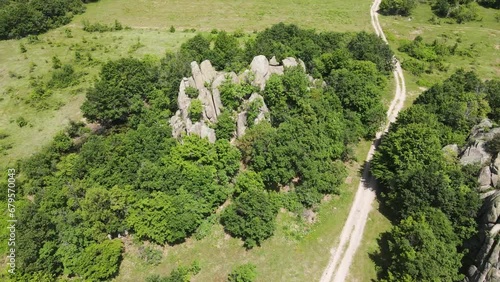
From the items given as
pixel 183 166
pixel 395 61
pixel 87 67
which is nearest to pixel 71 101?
pixel 87 67

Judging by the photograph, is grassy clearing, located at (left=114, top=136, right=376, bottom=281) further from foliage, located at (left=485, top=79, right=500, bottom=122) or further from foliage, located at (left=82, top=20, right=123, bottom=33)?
foliage, located at (left=82, top=20, right=123, bottom=33)

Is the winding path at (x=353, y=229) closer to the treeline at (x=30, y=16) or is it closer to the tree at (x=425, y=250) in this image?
the tree at (x=425, y=250)

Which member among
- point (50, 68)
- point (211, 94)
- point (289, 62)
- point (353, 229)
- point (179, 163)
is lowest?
point (353, 229)

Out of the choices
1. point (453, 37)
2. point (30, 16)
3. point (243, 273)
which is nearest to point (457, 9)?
point (453, 37)

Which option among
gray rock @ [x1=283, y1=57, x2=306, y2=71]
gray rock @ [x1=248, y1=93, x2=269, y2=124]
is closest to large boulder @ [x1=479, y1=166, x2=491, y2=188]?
gray rock @ [x1=248, y1=93, x2=269, y2=124]

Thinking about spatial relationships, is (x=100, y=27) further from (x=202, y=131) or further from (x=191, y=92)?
(x=202, y=131)

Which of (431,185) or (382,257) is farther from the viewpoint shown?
(382,257)

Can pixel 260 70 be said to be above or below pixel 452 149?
above

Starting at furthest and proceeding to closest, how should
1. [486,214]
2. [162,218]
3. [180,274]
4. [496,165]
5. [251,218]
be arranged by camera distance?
[251,218]
[162,218]
[496,165]
[180,274]
[486,214]

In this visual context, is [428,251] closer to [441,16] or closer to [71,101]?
[71,101]
